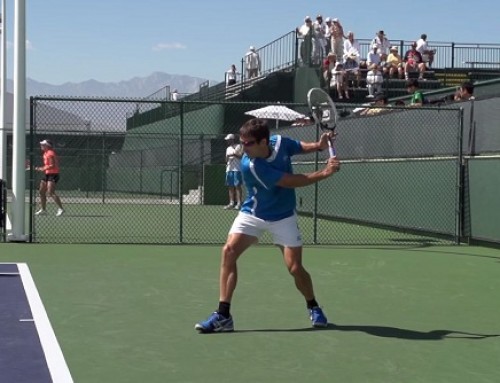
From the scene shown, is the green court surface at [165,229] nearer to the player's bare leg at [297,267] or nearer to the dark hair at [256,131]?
the player's bare leg at [297,267]

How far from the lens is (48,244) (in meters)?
13.3

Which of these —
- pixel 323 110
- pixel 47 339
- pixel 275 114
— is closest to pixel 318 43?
pixel 275 114

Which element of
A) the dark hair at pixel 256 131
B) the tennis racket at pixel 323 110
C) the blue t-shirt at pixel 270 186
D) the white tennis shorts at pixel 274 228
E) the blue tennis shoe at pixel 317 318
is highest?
the tennis racket at pixel 323 110

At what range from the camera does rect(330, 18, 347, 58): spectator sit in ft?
90.3

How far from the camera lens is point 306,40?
2773 centimetres

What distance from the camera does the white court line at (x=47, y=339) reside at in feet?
17.8

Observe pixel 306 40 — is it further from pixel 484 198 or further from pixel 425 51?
pixel 484 198

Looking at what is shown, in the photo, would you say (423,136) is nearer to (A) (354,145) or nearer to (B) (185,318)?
(A) (354,145)

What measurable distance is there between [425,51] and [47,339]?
24.4 metres

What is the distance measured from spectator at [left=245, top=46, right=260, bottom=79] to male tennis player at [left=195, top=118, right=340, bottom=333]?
24.9 meters

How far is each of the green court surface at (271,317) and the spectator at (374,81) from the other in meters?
13.6

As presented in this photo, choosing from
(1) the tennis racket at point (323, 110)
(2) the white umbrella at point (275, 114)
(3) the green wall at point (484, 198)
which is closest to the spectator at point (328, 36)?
(2) the white umbrella at point (275, 114)

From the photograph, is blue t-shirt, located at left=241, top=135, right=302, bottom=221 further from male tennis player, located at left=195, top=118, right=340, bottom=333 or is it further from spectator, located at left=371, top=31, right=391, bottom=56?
spectator, located at left=371, top=31, right=391, bottom=56

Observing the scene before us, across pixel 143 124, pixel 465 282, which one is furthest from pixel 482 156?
pixel 143 124
